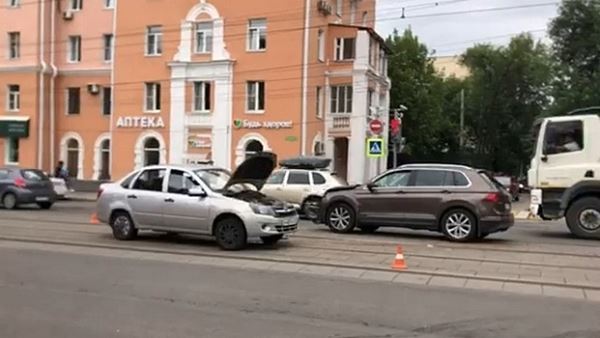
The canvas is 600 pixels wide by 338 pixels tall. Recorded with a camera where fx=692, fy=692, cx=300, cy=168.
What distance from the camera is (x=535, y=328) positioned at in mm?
7453

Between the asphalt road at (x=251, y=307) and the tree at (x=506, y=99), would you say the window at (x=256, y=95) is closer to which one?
the asphalt road at (x=251, y=307)

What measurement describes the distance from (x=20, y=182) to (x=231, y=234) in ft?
47.3

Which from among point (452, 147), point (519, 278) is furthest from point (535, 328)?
point (452, 147)

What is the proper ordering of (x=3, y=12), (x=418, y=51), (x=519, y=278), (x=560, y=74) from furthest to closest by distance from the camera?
(x=418, y=51) → (x=560, y=74) → (x=3, y=12) → (x=519, y=278)

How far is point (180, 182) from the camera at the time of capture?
46.4 ft

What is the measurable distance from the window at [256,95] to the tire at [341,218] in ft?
76.5

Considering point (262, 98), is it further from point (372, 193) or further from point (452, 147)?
point (452, 147)

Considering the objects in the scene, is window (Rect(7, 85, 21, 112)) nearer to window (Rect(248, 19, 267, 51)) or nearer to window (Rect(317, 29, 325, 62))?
window (Rect(248, 19, 267, 51))

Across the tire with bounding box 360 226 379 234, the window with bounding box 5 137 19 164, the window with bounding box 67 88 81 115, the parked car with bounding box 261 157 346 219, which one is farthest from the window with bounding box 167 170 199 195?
the window with bounding box 5 137 19 164

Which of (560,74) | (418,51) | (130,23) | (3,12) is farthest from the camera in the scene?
(418,51)

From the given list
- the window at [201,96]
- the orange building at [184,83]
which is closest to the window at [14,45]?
the orange building at [184,83]

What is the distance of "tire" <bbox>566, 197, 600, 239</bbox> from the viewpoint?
651 inches

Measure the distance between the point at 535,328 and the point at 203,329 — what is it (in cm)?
355

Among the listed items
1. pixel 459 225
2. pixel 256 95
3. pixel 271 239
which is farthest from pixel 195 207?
pixel 256 95
